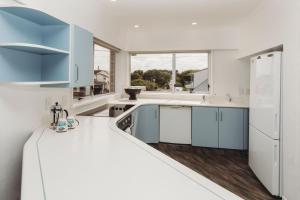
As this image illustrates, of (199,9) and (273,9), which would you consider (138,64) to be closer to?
(199,9)

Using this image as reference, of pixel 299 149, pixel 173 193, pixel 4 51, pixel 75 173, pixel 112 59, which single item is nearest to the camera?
pixel 173 193

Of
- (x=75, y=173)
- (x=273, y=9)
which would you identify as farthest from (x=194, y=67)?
(x=75, y=173)

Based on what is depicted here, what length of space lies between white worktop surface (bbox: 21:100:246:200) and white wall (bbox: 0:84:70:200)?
25 cm

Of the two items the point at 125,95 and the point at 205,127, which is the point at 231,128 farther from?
the point at 125,95

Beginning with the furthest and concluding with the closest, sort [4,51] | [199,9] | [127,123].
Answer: [199,9]
[127,123]
[4,51]

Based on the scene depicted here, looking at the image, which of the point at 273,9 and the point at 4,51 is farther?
the point at 273,9

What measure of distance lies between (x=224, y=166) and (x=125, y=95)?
249cm

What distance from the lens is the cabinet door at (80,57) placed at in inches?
83.0

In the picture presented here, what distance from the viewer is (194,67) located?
16.3ft

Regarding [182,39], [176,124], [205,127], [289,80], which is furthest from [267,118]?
[182,39]

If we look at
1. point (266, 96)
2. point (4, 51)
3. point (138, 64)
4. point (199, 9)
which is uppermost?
point (199, 9)

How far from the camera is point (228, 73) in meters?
4.62

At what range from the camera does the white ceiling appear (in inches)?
126

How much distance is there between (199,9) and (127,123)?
6.58 ft
